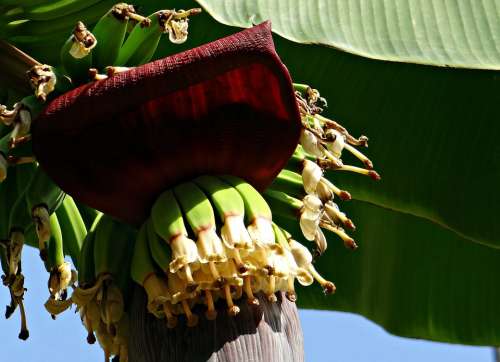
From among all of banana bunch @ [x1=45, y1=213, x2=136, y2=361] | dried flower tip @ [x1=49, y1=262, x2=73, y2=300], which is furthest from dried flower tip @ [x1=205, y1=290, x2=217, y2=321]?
dried flower tip @ [x1=49, y1=262, x2=73, y2=300]

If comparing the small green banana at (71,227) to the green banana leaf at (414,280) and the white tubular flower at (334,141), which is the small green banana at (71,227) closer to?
the white tubular flower at (334,141)

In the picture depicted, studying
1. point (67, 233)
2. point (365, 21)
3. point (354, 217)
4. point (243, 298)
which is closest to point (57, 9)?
point (67, 233)

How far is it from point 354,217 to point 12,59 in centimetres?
86

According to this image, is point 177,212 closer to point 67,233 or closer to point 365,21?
point 67,233

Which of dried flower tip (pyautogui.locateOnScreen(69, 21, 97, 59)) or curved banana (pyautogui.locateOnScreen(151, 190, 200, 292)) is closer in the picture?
curved banana (pyautogui.locateOnScreen(151, 190, 200, 292))

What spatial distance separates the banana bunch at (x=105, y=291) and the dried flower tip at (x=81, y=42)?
22 cm

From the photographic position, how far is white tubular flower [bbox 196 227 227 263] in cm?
103

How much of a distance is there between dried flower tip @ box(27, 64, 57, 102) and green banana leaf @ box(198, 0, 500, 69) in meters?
0.25

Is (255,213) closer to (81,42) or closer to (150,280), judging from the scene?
(150,280)

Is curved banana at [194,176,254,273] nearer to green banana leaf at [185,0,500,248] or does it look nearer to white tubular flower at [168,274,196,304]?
white tubular flower at [168,274,196,304]

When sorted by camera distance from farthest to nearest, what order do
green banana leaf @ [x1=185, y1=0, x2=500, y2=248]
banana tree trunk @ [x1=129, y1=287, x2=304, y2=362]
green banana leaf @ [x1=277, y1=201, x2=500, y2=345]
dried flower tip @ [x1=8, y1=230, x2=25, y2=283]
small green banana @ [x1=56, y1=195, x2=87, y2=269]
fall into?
green banana leaf @ [x1=277, y1=201, x2=500, y2=345] → green banana leaf @ [x1=185, y1=0, x2=500, y2=248] → small green banana @ [x1=56, y1=195, x2=87, y2=269] → dried flower tip @ [x1=8, y1=230, x2=25, y2=283] → banana tree trunk @ [x1=129, y1=287, x2=304, y2=362]

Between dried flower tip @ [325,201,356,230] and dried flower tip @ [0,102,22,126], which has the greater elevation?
dried flower tip @ [0,102,22,126]

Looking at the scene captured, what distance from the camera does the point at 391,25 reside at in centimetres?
142

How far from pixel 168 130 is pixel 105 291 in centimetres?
19
